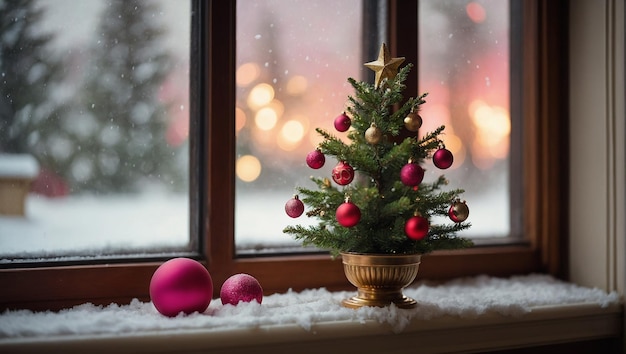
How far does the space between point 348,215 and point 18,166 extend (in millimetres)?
714

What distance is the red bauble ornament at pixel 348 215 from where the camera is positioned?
3.97 ft

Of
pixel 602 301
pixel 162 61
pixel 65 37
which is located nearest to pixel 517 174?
pixel 602 301

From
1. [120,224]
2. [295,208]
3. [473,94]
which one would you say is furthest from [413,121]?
[120,224]

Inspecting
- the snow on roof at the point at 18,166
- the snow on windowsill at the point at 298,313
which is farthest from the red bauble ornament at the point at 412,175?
the snow on roof at the point at 18,166

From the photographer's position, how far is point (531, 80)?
179 centimetres

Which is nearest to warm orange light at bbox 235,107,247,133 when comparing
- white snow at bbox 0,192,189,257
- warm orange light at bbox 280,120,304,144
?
warm orange light at bbox 280,120,304,144

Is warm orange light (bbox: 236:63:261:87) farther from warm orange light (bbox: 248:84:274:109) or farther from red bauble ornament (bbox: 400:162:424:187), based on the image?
red bauble ornament (bbox: 400:162:424:187)

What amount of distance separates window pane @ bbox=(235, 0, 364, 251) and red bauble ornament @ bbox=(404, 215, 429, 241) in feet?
1.26

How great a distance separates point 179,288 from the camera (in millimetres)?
1179

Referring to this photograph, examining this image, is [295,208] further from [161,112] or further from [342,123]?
[161,112]

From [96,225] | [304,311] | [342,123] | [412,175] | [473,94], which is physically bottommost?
[304,311]

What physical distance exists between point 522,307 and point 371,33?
2.63 feet

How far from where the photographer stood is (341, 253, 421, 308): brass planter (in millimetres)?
1271

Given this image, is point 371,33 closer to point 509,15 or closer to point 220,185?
point 509,15
